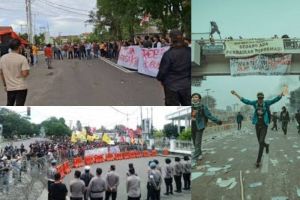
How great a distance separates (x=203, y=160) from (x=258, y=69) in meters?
1.30

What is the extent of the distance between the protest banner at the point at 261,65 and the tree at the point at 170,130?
3.22 ft

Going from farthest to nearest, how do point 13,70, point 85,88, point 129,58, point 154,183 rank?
point 129,58
point 85,88
point 154,183
point 13,70

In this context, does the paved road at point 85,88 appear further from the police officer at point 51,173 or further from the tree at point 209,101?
the police officer at point 51,173

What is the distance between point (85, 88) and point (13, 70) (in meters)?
0.91

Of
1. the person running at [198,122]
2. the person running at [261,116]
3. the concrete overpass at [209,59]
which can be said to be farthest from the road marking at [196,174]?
the concrete overpass at [209,59]

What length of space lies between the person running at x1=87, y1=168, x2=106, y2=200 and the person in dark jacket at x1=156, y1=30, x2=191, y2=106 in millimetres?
1224

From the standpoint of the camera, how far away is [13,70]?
19.8ft

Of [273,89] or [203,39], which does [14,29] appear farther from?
[273,89]

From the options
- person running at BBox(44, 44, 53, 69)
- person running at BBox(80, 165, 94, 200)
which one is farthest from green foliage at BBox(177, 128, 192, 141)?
person running at BBox(44, 44, 53, 69)

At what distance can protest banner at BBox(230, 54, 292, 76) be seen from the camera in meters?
6.15

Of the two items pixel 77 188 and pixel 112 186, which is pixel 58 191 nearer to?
pixel 77 188

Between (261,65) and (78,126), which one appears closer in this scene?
(261,65)

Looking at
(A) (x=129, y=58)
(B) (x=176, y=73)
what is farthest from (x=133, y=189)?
(A) (x=129, y=58)

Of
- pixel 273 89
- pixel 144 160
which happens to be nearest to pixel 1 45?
pixel 144 160
